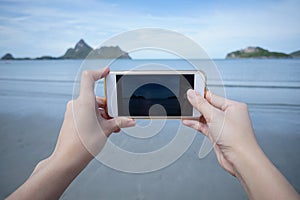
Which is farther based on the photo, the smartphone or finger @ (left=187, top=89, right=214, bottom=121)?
the smartphone

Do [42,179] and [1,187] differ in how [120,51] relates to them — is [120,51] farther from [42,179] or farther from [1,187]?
[1,187]

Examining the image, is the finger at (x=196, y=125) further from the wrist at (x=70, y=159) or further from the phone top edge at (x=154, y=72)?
the wrist at (x=70, y=159)

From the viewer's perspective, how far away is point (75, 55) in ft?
52.3

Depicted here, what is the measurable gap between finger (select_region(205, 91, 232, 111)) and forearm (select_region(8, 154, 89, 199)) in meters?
0.87

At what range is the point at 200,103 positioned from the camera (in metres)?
1.32

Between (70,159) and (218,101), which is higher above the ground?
(218,101)

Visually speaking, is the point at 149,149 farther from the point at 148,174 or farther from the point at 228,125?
the point at 228,125

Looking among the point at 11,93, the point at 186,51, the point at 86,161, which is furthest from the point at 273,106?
the point at 11,93

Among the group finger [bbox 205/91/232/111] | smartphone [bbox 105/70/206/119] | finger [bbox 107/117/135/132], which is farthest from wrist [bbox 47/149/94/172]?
finger [bbox 205/91/232/111]

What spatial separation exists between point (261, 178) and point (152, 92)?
810 millimetres

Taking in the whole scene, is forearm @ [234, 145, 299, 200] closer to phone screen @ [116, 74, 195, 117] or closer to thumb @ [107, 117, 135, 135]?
phone screen @ [116, 74, 195, 117]

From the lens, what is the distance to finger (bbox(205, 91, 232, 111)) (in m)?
1.27

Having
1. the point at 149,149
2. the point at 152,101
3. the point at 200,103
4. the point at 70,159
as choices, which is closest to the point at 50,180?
the point at 70,159

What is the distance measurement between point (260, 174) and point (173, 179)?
1494mm
